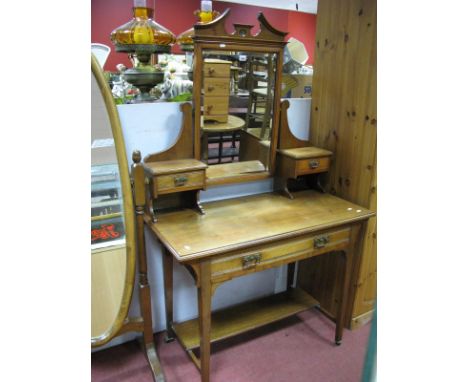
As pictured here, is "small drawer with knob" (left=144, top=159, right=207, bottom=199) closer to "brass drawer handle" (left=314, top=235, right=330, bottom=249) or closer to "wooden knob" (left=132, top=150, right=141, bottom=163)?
"wooden knob" (left=132, top=150, right=141, bottom=163)

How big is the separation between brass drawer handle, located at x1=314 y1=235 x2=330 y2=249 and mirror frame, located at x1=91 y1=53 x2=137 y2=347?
2.50 feet

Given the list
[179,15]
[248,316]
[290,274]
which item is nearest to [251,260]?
[248,316]

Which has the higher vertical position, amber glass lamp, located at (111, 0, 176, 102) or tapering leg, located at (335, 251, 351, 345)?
amber glass lamp, located at (111, 0, 176, 102)

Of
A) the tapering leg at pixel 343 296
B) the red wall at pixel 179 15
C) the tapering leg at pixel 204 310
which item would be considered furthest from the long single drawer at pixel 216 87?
the red wall at pixel 179 15

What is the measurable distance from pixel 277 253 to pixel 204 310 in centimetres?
36

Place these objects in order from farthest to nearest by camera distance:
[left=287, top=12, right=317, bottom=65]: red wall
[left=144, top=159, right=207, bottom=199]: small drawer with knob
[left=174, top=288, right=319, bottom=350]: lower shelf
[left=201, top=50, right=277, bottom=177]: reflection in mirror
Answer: [left=287, top=12, right=317, bottom=65]: red wall → [left=174, top=288, right=319, bottom=350]: lower shelf → [left=201, top=50, right=277, bottom=177]: reflection in mirror → [left=144, top=159, right=207, bottom=199]: small drawer with knob

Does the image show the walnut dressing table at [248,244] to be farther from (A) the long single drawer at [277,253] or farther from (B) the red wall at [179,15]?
(B) the red wall at [179,15]

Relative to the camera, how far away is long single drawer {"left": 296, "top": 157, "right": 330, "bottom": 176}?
186 centimetres

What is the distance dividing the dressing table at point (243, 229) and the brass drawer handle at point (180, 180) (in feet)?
0.32

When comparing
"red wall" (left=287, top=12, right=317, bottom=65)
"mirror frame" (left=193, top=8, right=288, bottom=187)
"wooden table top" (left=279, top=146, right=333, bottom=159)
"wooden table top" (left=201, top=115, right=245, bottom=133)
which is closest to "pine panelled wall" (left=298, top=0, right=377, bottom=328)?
"wooden table top" (left=279, top=146, right=333, bottom=159)

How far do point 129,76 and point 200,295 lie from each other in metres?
0.92

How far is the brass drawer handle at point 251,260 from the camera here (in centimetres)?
148
